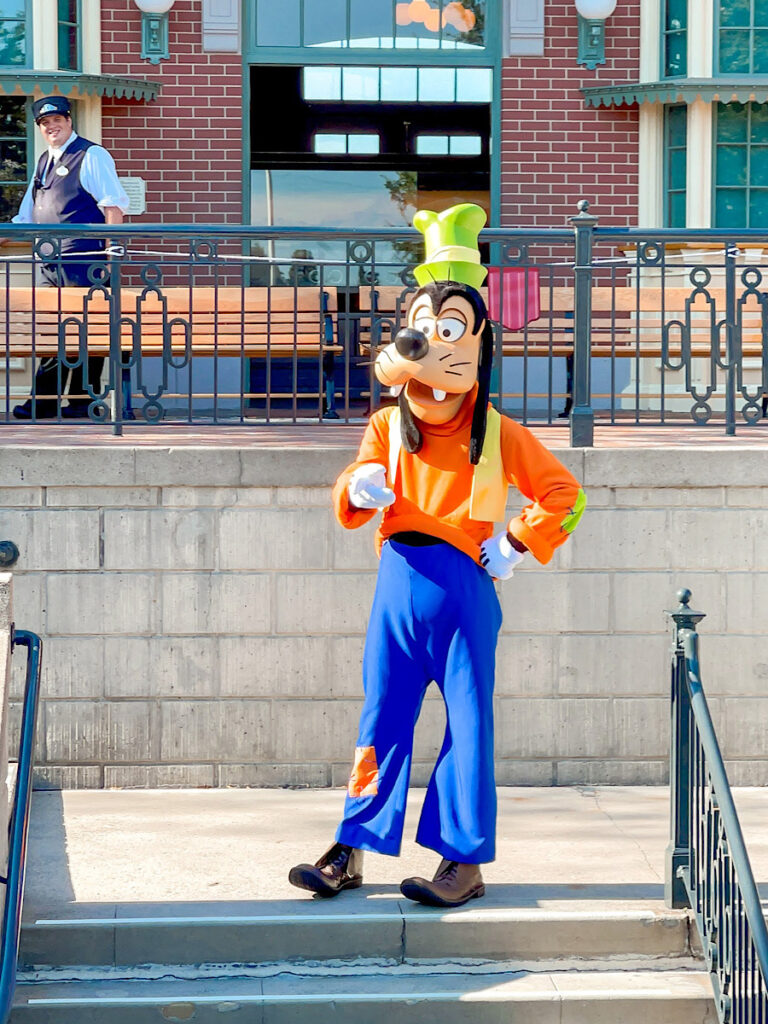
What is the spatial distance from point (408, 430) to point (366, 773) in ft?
3.66

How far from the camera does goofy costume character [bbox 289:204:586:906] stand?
469cm

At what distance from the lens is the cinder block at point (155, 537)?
613 cm

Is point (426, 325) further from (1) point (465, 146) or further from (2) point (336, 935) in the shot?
(1) point (465, 146)

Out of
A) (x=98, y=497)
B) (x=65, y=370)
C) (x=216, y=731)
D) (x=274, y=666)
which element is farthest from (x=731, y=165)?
(x=216, y=731)

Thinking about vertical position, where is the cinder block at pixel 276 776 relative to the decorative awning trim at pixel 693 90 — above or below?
below

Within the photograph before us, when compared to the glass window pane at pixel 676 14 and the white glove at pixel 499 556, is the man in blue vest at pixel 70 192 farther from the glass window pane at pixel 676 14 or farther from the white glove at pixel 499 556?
the glass window pane at pixel 676 14

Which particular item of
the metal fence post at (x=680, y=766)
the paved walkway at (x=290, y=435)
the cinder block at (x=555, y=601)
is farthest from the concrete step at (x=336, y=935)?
the paved walkway at (x=290, y=435)

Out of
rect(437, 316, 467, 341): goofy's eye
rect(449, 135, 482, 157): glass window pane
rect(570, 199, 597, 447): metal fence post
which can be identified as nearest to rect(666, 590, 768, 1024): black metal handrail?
rect(437, 316, 467, 341): goofy's eye

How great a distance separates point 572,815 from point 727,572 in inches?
48.9

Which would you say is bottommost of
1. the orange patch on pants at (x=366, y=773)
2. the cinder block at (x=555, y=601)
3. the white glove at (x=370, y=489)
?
the orange patch on pants at (x=366, y=773)

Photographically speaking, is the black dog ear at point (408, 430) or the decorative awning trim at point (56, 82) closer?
the black dog ear at point (408, 430)

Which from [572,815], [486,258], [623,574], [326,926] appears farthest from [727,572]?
[486,258]

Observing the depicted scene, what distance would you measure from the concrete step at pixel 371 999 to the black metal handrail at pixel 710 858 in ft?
0.70

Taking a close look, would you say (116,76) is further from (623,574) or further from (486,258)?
(623,574)
